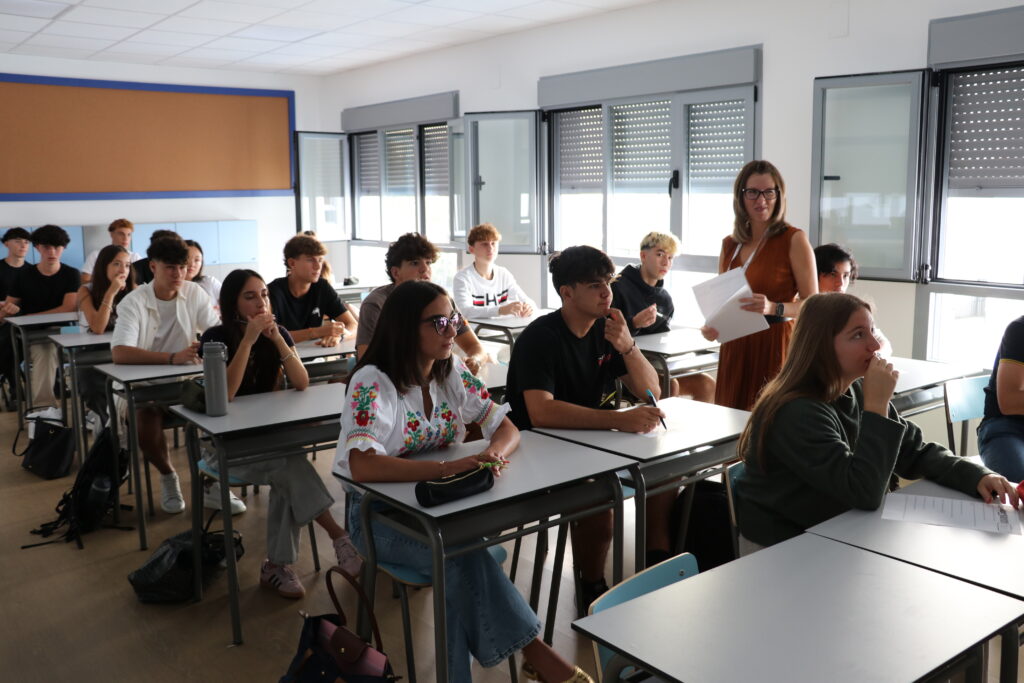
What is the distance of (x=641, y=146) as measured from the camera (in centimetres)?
634

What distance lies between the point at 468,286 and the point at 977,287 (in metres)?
2.94

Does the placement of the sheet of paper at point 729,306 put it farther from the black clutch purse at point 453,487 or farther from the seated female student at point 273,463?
the seated female student at point 273,463

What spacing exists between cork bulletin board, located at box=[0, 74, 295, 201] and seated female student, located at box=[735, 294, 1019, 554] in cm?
801

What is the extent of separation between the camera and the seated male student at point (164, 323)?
3.88m

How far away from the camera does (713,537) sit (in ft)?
9.24

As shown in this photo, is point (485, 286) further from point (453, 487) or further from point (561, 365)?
point (453, 487)

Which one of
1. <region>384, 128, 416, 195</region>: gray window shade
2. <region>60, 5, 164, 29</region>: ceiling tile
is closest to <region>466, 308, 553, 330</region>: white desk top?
<region>60, 5, 164, 29</region>: ceiling tile

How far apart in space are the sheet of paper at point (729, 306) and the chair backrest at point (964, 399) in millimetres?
680

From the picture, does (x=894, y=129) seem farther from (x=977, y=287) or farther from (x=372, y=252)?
(x=372, y=252)

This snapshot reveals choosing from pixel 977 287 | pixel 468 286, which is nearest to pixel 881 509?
pixel 977 287

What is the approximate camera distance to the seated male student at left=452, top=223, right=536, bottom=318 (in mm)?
5512

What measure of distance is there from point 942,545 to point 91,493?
339cm

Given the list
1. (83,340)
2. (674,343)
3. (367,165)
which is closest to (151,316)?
(83,340)

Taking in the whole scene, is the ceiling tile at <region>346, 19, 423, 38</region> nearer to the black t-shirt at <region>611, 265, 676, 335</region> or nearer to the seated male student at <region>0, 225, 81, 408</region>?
the seated male student at <region>0, 225, 81, 408</region>
